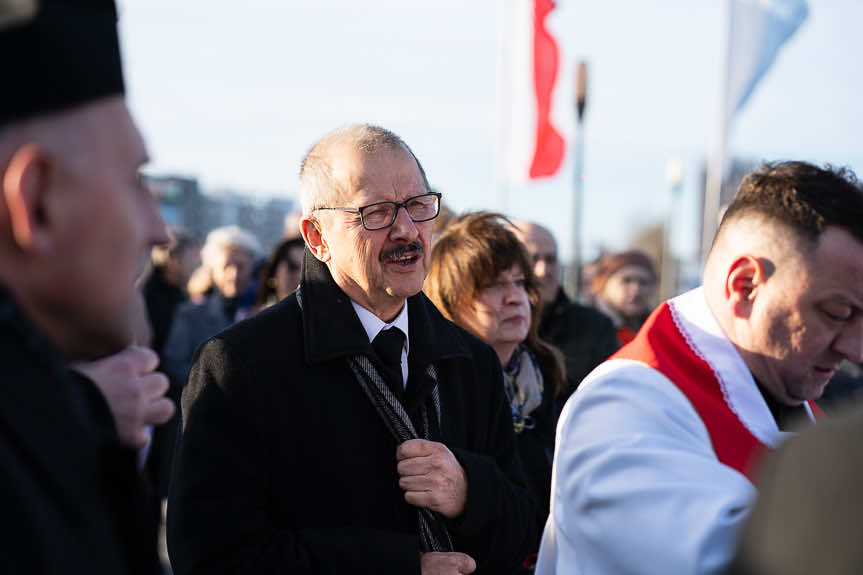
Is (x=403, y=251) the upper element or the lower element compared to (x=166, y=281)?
upper

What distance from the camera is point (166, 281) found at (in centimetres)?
758

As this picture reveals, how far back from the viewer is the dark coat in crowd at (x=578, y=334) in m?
4.76

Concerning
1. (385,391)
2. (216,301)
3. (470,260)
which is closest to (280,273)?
(216,301)

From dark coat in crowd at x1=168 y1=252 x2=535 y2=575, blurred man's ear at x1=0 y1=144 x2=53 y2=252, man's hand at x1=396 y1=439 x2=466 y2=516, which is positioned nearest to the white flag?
dark coat in crowd at x1=168 y1=252 x2=535 y2=575

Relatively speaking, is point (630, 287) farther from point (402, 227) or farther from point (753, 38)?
point (402, 227)

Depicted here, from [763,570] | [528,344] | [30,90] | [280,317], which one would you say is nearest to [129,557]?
[30,90]

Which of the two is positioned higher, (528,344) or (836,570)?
(836,570)

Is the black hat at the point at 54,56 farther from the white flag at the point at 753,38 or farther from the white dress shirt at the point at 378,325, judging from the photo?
the white flag at the point at 753,38

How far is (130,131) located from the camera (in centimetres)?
128

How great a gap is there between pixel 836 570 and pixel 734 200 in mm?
1417

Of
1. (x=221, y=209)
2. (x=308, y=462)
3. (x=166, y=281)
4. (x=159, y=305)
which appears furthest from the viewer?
(x=221, y=209)

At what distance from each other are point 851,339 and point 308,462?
142 centimetres

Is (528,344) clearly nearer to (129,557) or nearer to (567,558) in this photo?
(567,558)

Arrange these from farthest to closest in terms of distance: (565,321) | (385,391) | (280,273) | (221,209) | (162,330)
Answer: (221,209)
(162,330)
(280,273)
(565,321)
(385,391)
